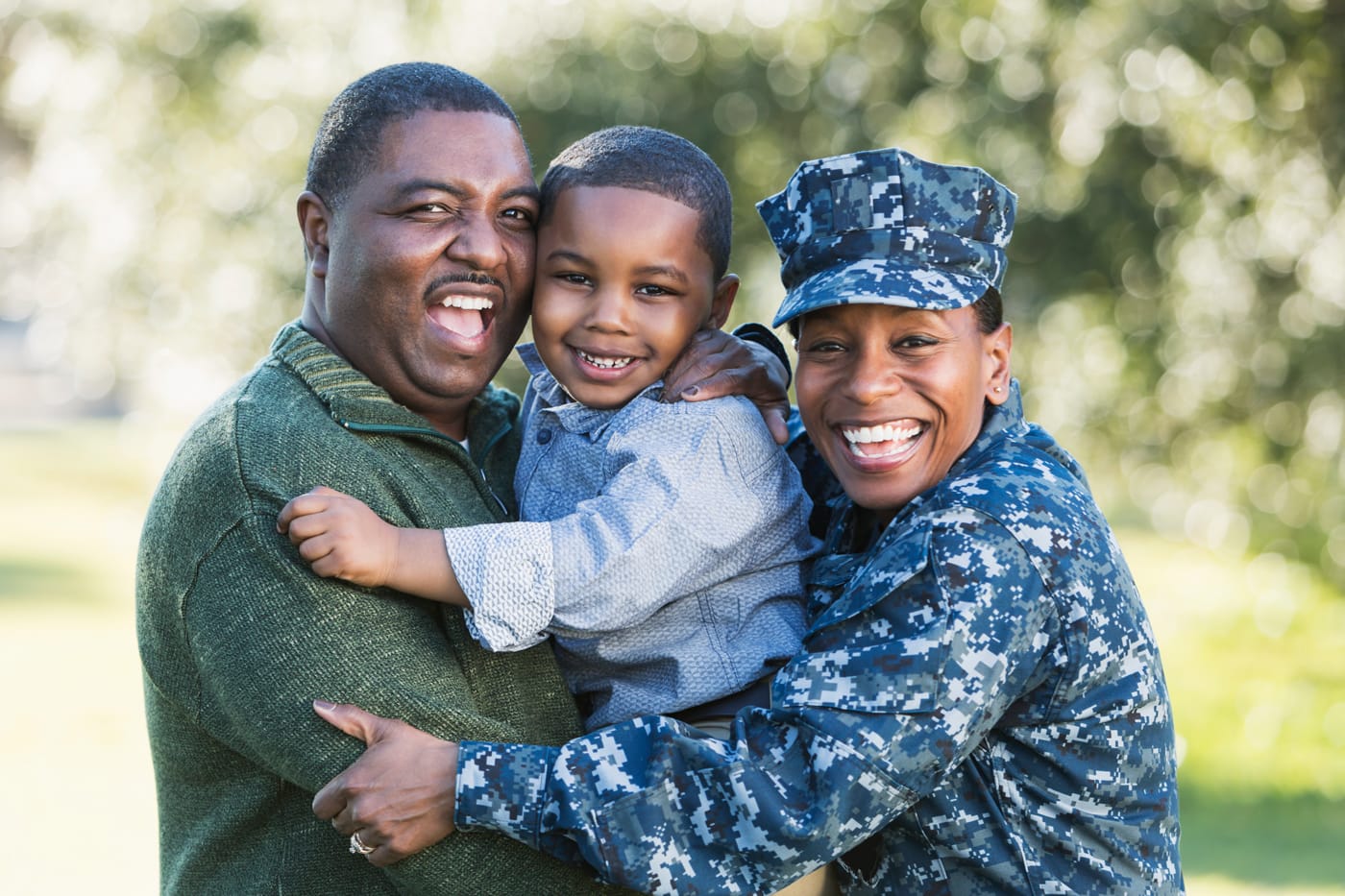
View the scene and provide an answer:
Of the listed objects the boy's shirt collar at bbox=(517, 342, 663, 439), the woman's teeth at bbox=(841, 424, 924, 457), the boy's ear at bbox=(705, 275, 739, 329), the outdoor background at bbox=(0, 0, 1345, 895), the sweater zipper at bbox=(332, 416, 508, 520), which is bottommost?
the sweater zipper at bbox=(332, 416, 508, 520)

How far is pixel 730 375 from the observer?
333 centimetres

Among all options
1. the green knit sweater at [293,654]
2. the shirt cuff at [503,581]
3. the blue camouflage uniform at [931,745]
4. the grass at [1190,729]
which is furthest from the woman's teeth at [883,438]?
the grass at [1190,729]

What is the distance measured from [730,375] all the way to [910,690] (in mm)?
948

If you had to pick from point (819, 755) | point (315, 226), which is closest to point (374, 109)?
point (315, 226)

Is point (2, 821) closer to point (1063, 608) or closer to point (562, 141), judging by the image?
point (562, 141)

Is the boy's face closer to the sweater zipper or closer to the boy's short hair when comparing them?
the boy's short hair

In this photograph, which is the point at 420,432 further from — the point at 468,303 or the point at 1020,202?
the point at 1020,202

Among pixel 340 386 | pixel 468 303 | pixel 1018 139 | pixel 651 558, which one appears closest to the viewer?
pixel 651 558

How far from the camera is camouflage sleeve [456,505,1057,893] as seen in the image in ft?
8.59

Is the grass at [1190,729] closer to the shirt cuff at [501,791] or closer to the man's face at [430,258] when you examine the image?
the man's face at [430,258]

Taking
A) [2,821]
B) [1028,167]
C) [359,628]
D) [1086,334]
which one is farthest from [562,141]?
[359,628]

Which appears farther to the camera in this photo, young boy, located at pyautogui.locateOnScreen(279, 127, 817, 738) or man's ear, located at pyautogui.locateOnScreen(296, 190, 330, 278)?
man's ear, located at pyautogui.locateOnScreen(296, 190, 330, 278)

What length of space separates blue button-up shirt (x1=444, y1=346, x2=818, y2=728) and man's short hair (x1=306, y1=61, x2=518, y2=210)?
0.71 meters

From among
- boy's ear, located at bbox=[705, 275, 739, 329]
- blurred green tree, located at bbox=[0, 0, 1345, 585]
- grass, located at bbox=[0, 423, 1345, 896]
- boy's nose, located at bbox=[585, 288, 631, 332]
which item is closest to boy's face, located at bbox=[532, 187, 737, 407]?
boy's nose, located at bbox=[585, 288, 631, 332]
